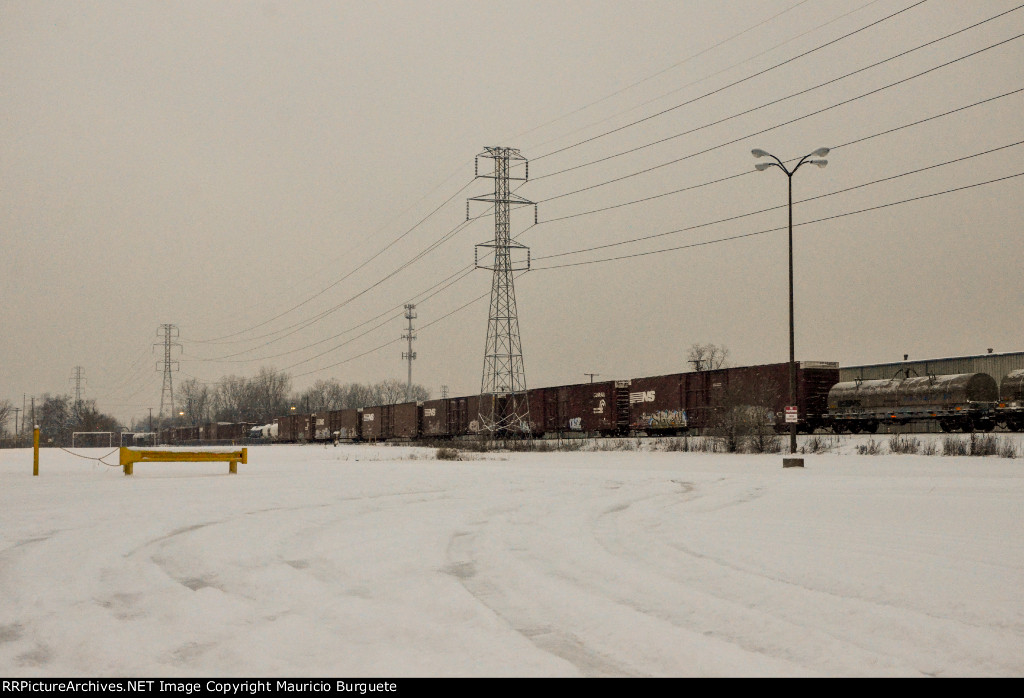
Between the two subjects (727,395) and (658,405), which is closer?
(727,395)

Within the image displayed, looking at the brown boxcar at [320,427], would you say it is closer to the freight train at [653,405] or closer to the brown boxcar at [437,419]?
the freight train at [653,405]

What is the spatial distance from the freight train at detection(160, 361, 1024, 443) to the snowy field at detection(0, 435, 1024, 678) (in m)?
16.4

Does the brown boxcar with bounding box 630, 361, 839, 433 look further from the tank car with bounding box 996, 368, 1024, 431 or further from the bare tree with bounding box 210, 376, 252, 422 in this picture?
the bare tree with bounding box 210, 376, 252, 422

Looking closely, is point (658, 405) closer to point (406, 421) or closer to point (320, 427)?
point (406, 421)

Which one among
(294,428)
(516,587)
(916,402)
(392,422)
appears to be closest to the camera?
(516,587)

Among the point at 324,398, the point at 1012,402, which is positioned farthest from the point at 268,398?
the point at 1012,402

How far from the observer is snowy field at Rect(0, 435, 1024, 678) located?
3.98 meters

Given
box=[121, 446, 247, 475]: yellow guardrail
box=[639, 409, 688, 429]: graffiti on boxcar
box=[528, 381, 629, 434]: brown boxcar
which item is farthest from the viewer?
box=[528, 381, 629, 434]: brown boxcar

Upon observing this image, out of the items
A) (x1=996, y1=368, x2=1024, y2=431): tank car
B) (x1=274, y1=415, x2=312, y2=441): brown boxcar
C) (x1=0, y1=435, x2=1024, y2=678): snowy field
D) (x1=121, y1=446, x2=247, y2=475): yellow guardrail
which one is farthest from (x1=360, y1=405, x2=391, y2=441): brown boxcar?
(x1=0, y1=435, x2=1024, y2=678): snowy field

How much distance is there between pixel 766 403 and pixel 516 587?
1158 inches

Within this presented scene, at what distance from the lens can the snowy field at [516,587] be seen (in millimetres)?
3980

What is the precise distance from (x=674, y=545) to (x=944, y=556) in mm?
2287

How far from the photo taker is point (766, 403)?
109 ft

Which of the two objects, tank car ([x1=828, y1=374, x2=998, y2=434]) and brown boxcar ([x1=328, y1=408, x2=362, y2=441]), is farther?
brown boxcar ([x1=328, y1=408, x2=362, y2=441])
